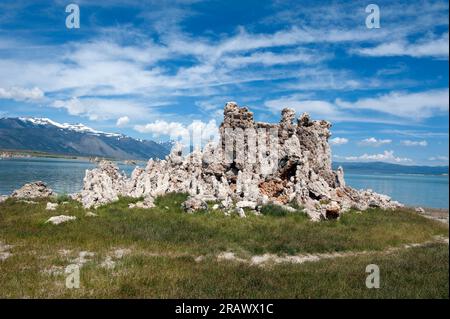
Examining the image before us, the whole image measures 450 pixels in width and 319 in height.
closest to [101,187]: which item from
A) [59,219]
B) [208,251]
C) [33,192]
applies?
[33,192]

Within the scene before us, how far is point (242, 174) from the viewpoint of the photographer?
140ft

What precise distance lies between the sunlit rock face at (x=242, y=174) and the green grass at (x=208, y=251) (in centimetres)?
475

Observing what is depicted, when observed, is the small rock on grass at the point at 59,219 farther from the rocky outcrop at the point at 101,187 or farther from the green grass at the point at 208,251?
the rocky outcrop at the point at 101,187

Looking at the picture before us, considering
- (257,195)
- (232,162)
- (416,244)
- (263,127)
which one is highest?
(263,127)

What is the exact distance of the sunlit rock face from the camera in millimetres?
40825

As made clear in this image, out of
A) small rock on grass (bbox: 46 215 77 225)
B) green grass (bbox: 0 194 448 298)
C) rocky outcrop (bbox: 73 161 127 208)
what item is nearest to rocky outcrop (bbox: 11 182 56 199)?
rocky outcrop (bbox: 73 161 127 208)

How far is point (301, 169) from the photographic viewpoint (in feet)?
141

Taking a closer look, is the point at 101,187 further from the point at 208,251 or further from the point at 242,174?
the point at 208,251

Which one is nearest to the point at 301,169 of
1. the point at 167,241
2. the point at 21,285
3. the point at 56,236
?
the point at 167,241

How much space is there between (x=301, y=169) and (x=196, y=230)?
19.1 metres

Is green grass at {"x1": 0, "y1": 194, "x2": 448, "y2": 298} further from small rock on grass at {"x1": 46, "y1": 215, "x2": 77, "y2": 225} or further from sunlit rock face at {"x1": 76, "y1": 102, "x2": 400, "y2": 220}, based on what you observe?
sunlit rock face at {"x1": 76, "y1": 102, "x2": 400, "y2": 220}

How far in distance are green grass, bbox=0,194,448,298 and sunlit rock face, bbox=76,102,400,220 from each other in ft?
15.6
